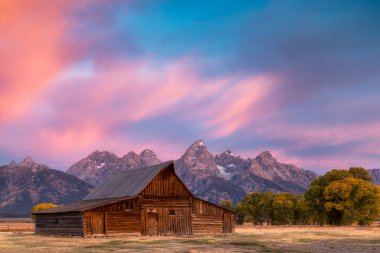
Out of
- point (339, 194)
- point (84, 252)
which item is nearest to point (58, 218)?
point (84, 252)

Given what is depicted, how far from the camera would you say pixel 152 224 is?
5647 cm

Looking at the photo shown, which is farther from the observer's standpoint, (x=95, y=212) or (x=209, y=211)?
(x=209, y=211)

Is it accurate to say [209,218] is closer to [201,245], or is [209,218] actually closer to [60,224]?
[60,224]

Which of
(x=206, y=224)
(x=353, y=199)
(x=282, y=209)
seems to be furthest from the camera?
(x=282, y=209)

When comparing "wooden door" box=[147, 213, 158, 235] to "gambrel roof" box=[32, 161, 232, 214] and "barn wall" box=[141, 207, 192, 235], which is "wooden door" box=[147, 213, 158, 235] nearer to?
"barn wall" box=[141, 207, 192, 235]

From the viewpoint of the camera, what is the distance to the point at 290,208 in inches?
4286

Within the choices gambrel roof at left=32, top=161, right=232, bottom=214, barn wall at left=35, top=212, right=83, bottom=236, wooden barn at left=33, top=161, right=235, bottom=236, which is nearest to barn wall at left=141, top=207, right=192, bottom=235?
wooden barn at left=33, top=161, right=235, bottom=236

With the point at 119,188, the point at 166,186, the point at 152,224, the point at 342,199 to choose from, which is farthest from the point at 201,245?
the point at 342,199

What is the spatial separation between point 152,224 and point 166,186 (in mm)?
4665

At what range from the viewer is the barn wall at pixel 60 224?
5231cm

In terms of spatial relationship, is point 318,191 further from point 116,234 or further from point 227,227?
point 116,234

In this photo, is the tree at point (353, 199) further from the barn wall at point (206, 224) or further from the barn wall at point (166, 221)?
the barn wall at point (166, 221)


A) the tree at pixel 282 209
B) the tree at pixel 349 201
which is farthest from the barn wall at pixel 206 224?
the tree at pixel 282 209

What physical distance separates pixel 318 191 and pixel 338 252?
200 ft
